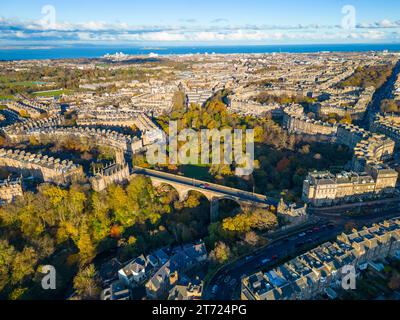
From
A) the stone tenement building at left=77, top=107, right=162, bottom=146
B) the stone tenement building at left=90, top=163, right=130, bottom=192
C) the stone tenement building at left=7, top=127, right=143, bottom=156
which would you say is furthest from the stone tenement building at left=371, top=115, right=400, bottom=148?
the stone tenement building at left=90, top=163, right=130, bottom=192

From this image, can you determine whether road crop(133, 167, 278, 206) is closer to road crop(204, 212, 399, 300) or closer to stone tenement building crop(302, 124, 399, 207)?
stone tenement building crop(302, 124, 399, 207)

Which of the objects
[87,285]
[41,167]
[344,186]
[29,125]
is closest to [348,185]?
[344,186]

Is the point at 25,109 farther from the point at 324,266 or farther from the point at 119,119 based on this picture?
the point at 324,266

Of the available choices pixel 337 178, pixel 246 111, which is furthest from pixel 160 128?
pixel 337 178

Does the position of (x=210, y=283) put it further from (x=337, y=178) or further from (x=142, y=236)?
(x=337, y=178)

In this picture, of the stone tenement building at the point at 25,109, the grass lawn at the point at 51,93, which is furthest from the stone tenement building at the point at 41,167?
the grass lawn at the point at 51,93
